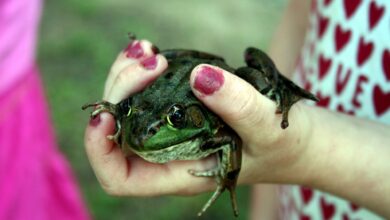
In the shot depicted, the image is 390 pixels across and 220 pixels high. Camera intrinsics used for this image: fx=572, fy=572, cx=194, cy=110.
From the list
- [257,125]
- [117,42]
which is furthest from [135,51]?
[117,42]

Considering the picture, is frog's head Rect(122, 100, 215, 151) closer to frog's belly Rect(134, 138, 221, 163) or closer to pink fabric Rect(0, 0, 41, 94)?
frog's belly Rect(134, 138, 221, 163)

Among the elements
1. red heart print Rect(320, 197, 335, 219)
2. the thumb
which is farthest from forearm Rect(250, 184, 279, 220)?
the thumb

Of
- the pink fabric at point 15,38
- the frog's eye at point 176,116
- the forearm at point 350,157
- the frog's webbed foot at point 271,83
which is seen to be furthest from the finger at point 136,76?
the pink fabric at point 15,38

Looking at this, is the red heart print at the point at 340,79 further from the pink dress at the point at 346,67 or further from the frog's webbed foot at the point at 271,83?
the frog's webbed foot at the point at 271,83

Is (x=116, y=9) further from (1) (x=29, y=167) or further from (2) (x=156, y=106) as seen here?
(2) (x=156, y=106)

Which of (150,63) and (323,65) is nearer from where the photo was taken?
(150,63)

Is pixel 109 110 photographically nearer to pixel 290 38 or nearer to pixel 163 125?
pixel 163 125
